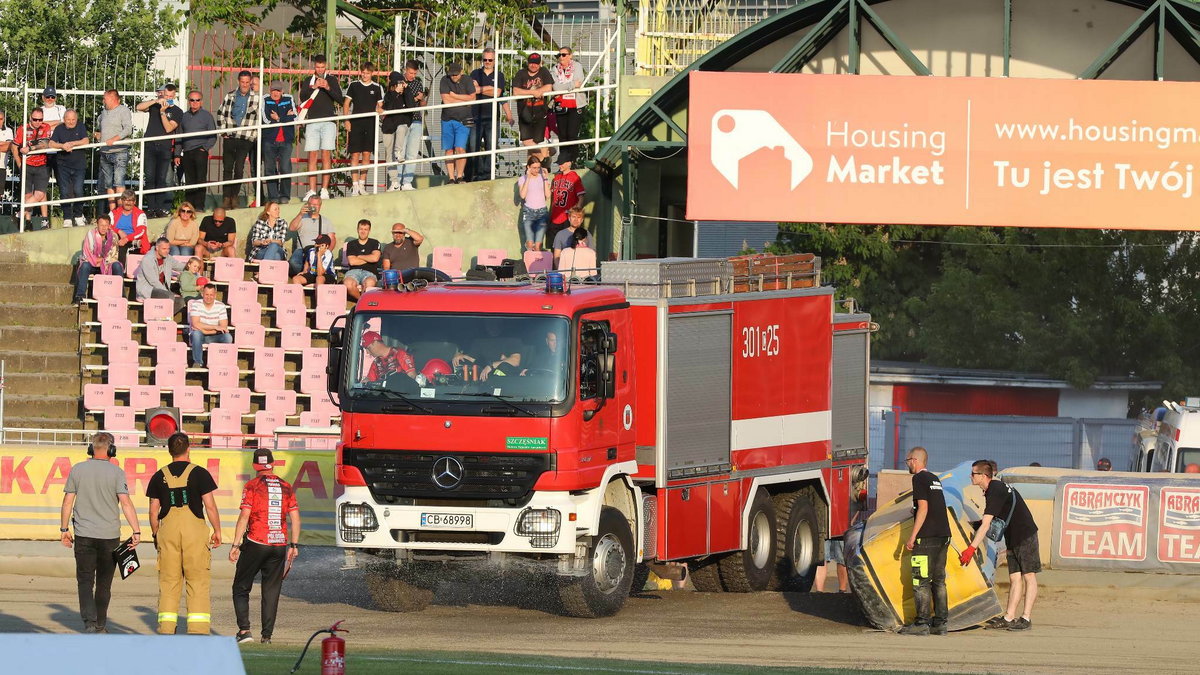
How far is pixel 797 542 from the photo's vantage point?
20.2 metres

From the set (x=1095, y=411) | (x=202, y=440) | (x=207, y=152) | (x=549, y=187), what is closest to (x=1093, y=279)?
(x=1095, y=411)

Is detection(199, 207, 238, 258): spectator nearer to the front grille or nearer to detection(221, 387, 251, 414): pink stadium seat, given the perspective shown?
detection(221, 387, 251, 414): pink stadium seat

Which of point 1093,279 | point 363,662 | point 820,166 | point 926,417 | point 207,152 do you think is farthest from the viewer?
point 1093,279

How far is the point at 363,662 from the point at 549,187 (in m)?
16.1

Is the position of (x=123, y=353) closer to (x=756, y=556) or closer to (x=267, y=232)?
(x=267, y=232)

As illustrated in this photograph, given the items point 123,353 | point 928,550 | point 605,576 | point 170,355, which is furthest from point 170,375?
point 928,550

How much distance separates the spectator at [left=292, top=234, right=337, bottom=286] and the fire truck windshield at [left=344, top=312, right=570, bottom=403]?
1051 cm

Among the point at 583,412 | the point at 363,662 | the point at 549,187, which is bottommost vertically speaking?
the point at 363,662

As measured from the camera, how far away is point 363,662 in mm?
13508

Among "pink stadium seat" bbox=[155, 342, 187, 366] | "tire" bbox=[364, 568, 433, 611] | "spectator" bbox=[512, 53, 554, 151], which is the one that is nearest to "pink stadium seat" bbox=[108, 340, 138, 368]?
"pink stadium seat" bbox=[155, 342, 187, 366]

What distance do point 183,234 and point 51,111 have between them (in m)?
3.58

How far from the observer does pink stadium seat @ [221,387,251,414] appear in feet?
83.8

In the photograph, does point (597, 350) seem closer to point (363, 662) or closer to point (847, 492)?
point (363, 662)

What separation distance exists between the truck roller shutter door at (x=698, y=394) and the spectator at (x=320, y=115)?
37.6ft
